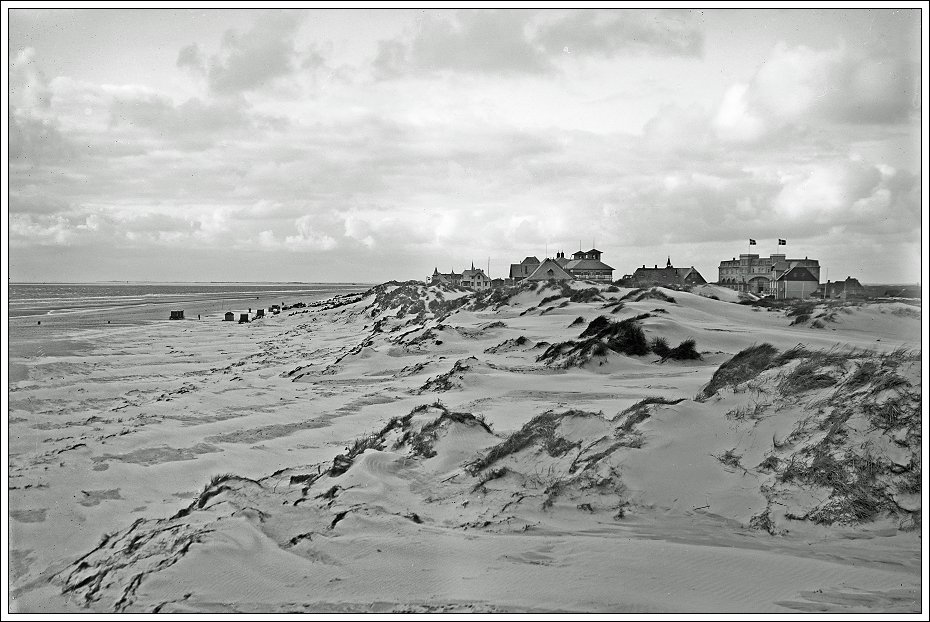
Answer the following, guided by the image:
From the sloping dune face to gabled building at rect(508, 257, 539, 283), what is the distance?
56505mm

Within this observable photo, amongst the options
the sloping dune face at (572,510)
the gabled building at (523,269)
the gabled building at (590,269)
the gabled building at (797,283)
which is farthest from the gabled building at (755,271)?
the sloping dune face at (572,510)

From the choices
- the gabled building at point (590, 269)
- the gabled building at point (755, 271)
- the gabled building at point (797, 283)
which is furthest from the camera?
the gabled building at point (590, 269)

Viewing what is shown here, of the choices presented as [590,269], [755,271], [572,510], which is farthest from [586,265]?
[572,510]

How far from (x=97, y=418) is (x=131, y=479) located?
3790 mm

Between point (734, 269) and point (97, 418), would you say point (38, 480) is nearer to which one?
point (97, 418)

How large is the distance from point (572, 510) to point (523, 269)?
61660mm

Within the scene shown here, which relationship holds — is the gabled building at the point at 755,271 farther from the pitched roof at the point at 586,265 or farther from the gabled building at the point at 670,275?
the pitched roof at the point at 586,265

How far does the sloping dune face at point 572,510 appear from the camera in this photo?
4164 millimetres

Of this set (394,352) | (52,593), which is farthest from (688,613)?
(394,352)

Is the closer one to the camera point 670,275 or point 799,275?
point 799,275

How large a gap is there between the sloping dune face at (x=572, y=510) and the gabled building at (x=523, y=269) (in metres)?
56.5

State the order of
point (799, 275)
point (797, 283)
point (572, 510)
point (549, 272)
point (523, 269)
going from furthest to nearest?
point (523, 269)
point (549, 272)
point (799, 275)
point (797, 283)
point (572, 510)

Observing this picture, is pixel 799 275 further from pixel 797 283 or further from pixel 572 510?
pixel 572 510

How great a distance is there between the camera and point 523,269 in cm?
6650
